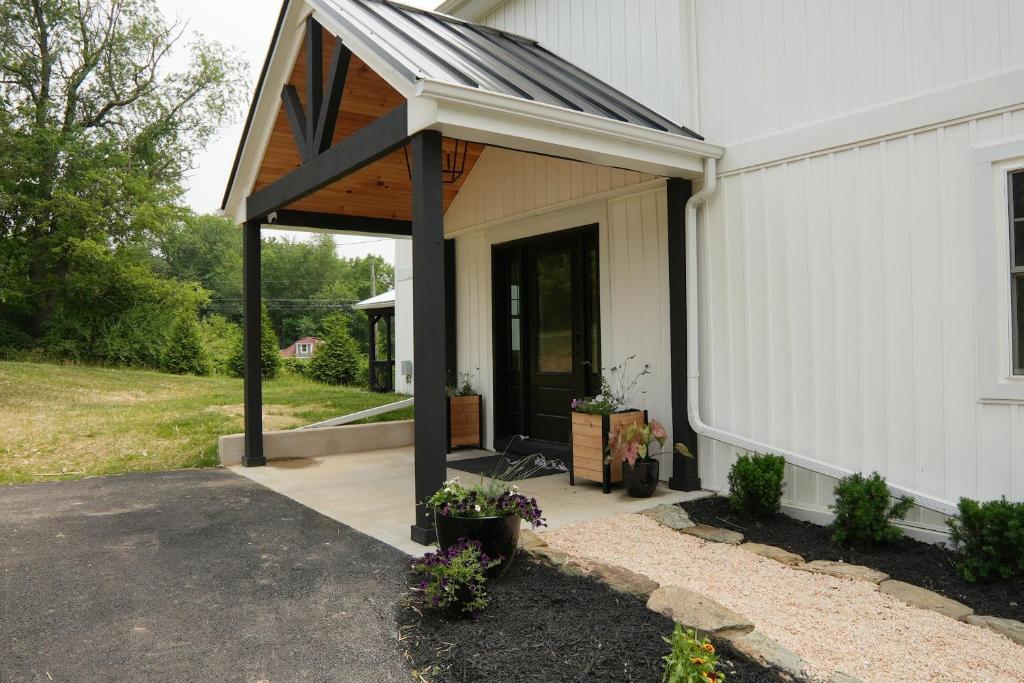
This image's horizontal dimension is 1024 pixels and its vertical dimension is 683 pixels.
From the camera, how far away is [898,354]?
4078 mm

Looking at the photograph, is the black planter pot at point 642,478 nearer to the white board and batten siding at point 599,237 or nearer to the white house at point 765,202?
the white house at point 765,202

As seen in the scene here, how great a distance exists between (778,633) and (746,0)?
4.19 metres

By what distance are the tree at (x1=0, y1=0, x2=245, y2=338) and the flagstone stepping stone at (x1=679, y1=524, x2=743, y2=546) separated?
17008 mm

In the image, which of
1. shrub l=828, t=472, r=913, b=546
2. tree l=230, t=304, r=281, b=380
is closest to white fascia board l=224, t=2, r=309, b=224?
shrub l=828, t=472, r=913, b=546

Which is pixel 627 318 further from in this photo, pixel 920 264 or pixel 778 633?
pixel 778 633

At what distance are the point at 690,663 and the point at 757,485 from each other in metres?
2.42

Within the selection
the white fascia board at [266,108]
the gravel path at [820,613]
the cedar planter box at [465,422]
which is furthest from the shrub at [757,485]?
the white fascia board at [266,108]

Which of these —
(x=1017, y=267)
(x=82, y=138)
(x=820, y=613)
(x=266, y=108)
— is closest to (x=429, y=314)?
(x=820, y=613)

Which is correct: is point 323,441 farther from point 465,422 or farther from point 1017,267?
point 1017,267

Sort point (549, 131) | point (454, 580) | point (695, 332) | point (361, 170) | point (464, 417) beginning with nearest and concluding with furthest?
1. point (454, 580)
2. point (549, 131)
3. point (695, 332)
4. point (361, 170)
5. point (464, 417)

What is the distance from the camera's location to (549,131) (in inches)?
165

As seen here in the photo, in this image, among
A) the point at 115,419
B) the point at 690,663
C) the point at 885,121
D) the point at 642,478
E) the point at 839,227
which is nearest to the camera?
the point at 690,663

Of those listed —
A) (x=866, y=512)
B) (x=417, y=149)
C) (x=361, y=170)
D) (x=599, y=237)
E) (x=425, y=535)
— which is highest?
(x=361, y=170)

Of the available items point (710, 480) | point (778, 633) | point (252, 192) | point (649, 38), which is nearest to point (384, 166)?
point (252, 192)
